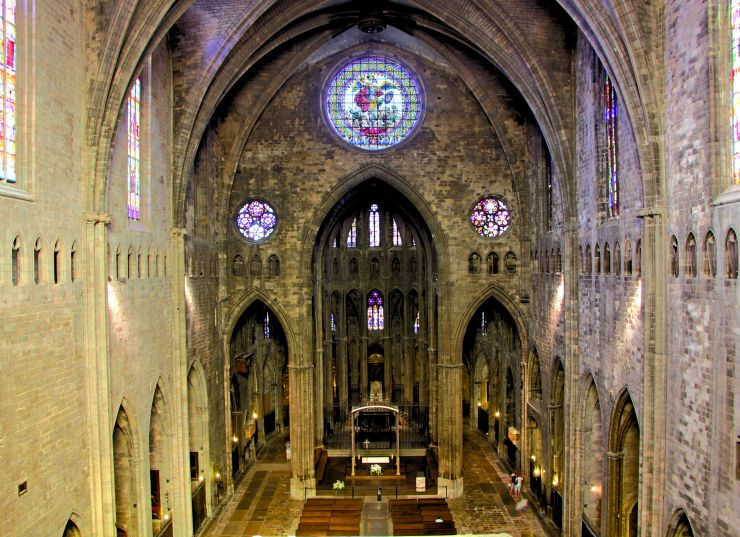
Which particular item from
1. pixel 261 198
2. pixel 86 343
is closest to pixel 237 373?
pixel 261 198

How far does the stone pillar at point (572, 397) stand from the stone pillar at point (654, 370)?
222 inches

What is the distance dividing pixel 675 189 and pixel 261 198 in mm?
18495

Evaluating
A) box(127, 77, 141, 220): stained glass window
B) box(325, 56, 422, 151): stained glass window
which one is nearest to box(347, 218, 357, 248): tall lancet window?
box(325, 56, 422, 151): stained glass window

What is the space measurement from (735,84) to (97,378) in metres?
15.3

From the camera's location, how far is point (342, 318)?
38594 mm

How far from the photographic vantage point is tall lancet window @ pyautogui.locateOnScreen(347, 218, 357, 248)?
38.6 meters

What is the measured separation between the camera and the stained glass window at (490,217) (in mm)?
28656

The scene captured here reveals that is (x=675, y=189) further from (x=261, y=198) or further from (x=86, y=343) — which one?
(x=261, y=198)

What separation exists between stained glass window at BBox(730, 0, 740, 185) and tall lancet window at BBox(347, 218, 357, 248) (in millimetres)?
27239

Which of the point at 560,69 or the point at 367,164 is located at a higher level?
the point at 560,69

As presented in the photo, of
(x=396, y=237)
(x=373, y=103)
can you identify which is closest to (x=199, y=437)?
(x=373, y=103)

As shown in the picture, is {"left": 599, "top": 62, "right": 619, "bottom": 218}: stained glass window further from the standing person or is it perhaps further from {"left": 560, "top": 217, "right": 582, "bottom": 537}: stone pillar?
the standing person

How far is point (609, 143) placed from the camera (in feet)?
62.3

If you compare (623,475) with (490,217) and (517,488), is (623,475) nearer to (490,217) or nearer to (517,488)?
(517,488)
